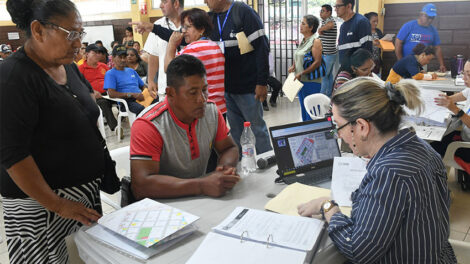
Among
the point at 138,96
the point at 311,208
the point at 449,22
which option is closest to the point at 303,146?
the point at 311,208

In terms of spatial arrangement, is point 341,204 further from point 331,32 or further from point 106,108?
point 106,108

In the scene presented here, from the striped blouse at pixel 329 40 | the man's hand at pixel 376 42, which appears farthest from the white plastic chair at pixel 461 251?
the man's hand at pixel 376 42

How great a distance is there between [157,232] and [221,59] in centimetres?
168

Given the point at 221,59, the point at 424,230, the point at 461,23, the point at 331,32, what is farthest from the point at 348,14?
the point at 424,230

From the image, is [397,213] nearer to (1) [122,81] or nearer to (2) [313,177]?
(2) [313,177]

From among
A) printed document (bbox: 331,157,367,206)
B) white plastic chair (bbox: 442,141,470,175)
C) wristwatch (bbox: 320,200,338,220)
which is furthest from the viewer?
white plastic chair (bbox: 442,141,470,175)

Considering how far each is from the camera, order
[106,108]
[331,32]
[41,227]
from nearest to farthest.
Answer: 1. [41,227]
2. [331,32]
3. [106,108]

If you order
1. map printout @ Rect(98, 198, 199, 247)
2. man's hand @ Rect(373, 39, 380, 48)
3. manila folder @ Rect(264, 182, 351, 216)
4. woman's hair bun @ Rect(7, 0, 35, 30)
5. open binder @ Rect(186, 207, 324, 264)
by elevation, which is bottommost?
manila folder @ Rect(264, 182, 351, 216)

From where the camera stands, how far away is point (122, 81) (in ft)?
17.3

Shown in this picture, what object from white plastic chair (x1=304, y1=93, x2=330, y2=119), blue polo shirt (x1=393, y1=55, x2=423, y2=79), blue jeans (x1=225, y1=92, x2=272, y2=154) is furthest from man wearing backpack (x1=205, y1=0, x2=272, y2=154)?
blue polo shirt (x1=393, y1=55, x2=423, y2=79)

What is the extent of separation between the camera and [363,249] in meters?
1.04

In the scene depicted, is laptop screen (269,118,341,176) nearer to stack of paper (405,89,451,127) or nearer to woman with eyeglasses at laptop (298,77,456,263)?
woman with eyeglasses at laptop (298,77,456,263)

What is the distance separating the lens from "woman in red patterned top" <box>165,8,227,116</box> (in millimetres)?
2492

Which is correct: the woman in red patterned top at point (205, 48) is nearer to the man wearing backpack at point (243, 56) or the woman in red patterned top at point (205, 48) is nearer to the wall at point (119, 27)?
the man wearing backpack at point (243, 56)
